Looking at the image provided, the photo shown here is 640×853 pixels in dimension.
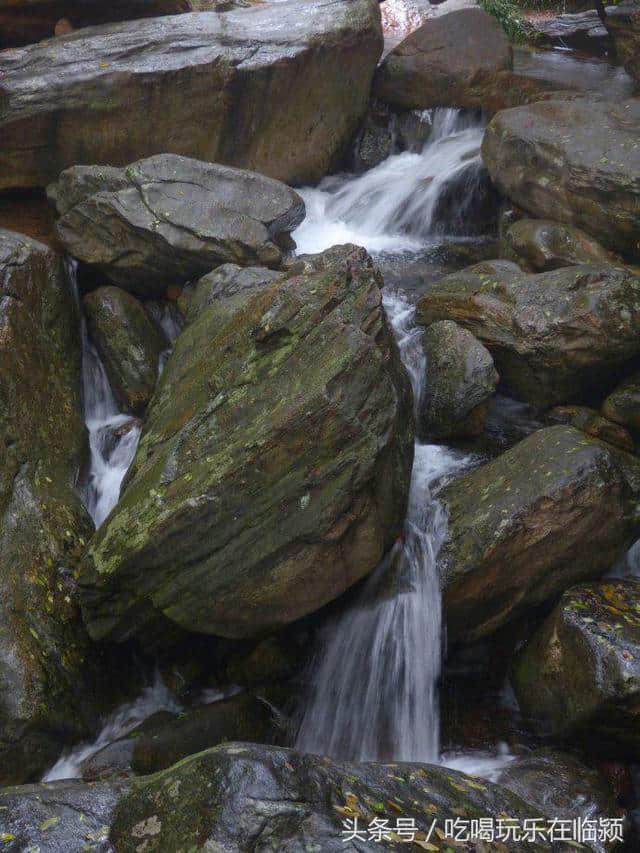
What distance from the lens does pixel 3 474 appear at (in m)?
5.80

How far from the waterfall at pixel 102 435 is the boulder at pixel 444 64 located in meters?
6.04

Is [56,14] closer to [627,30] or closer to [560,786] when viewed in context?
[627,30]

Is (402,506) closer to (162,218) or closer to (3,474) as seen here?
(3,474)

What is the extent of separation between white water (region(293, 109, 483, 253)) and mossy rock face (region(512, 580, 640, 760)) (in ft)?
18.1

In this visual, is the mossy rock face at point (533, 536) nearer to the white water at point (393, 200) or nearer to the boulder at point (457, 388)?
the boulder at point (457, 388)

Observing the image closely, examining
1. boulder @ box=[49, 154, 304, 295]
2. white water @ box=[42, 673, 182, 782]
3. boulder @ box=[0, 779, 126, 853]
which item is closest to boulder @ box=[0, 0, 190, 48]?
boulder @ box=[49, 154, 304, 295]

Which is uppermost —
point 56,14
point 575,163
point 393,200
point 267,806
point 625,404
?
point 56,14

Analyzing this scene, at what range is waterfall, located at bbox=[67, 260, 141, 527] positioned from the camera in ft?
21.8

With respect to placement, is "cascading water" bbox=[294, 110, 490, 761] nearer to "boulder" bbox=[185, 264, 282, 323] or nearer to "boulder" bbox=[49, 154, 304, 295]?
"boulder" bbox=[185, 264, 282, 323]

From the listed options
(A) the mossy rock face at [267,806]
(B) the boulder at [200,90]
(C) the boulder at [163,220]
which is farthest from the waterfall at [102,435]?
(A) the mossy rock face at [267,806]

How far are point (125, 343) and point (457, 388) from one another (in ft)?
10.8

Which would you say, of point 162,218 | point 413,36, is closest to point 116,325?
point 162,218

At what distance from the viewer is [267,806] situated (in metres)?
2.78

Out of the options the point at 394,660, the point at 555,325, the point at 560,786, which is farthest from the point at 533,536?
the point at 555,325
